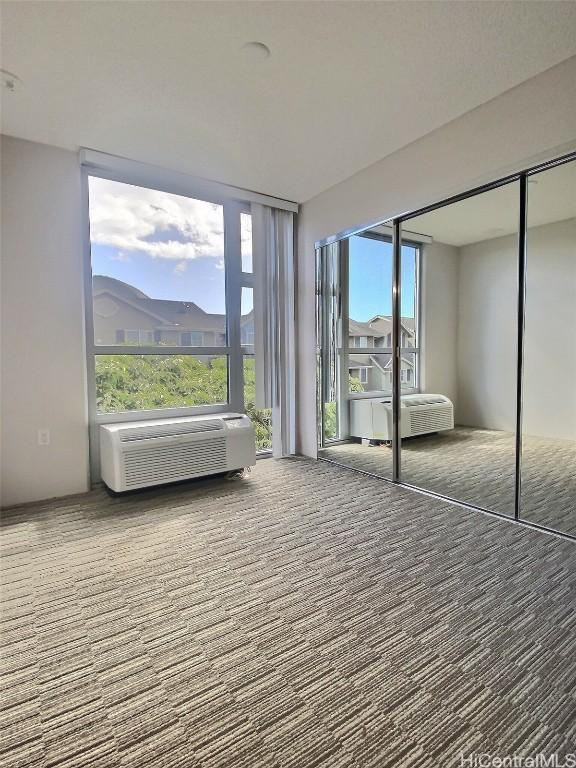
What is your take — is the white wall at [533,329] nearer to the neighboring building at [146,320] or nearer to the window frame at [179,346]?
the window frame at [179,346]

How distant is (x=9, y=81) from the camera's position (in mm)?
2355

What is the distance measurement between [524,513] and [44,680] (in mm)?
2787

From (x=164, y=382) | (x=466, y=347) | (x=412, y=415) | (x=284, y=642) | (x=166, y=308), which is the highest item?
(x=166, y=308)

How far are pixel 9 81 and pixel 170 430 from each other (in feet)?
8.19

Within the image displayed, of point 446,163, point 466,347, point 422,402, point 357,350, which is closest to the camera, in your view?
point 446,163

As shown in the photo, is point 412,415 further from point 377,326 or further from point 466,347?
point 377,326

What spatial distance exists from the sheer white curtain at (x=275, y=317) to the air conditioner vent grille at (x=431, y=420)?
4.75 feet

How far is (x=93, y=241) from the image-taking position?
339 cm

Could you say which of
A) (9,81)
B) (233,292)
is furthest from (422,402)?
(9,81)

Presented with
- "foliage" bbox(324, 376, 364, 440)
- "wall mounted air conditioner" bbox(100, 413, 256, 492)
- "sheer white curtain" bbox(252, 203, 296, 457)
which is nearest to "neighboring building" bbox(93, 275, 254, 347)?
"sheer white curtain" bbox(252, 203, 296, 457)

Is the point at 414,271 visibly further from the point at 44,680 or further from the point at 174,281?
the point at 44,680

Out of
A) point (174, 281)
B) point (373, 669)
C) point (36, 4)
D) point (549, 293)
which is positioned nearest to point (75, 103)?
point (36, 4)

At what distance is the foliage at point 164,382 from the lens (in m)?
3.51

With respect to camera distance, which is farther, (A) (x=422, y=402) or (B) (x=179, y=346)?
(B) (x=179, y=346)
